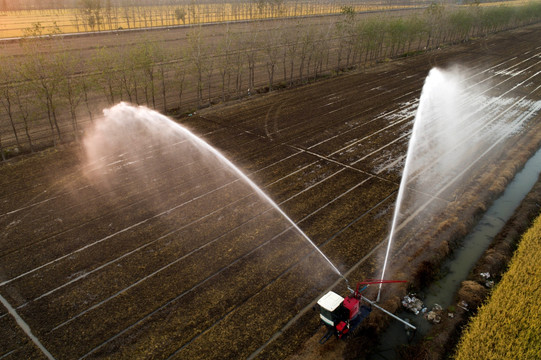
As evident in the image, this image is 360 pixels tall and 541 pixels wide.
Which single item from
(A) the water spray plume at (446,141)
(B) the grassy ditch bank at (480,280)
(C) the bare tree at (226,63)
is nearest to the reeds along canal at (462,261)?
(B) the grassy ditch bank at (480,280)

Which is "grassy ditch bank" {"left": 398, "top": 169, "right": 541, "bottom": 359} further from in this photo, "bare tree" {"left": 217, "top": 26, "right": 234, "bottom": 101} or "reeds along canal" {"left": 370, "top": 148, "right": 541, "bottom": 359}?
"bare tree" {"left": 217, "top": 26, "right": 234, "bottom": 101}

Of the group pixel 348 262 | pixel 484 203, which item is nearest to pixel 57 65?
pixel 348 262

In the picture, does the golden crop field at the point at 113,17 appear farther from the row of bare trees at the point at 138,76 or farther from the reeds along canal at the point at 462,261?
the reeds along canal at the point at 462,261

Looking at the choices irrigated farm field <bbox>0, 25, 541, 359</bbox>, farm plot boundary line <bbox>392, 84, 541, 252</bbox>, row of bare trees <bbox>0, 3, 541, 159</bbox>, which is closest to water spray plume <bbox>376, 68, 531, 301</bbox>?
farm plot boundary line <bbox>392, 84, 541, 252</bbox>

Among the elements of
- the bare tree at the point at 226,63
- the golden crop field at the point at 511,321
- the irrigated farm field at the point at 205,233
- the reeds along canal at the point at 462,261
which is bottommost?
the reeds along canal at the point at 462,261

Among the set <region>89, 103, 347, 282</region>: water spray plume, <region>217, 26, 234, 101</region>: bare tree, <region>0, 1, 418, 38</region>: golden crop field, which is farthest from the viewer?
<region>0, 1, 418, 38</region>: golden crop field
